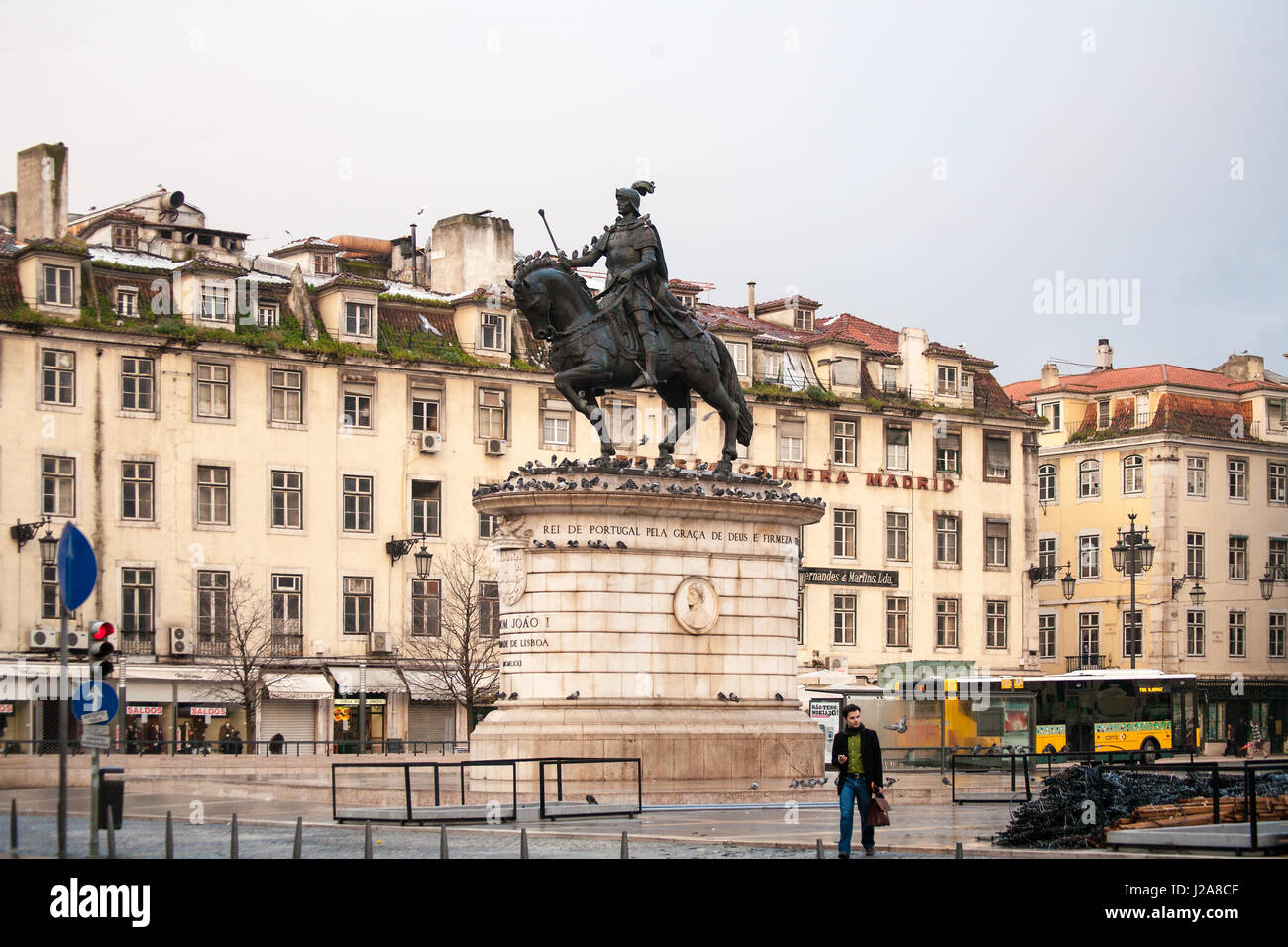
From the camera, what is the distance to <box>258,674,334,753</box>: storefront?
64625 mm

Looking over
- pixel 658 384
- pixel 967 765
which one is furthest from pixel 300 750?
pixel 658 384

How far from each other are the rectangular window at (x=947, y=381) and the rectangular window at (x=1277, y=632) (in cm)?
1908

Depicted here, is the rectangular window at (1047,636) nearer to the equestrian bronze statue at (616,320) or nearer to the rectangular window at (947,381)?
the rectangular window at (947,381)

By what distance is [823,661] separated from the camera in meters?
75.4

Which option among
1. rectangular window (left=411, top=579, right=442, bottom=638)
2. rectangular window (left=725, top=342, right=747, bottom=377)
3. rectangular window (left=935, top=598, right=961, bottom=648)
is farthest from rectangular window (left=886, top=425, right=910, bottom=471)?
rectangular window (left=411, top=579, right=442, bottom=638)

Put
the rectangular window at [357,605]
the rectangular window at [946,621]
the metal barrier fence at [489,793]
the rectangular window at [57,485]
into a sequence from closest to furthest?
the metal barrier fence at [489,793]
the rectangular window at [57,485]
the rectangular window at [357,605]
the rectangular window at [946,621]

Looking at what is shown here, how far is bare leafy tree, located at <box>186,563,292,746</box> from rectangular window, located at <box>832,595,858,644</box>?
841 inches

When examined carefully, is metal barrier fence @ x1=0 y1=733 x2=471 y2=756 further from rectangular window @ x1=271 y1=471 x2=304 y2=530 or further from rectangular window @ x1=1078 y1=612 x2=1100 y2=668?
rectangular window @ x1=1078 y1=612 x2=1100 y2=668

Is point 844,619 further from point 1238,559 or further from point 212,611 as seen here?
point 212,611

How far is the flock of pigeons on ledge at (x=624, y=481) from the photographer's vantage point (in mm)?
32688

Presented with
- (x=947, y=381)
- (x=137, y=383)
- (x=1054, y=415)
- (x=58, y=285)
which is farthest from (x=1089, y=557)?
(x=58, y=285)

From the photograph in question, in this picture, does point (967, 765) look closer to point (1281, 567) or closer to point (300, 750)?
point (300, 750)

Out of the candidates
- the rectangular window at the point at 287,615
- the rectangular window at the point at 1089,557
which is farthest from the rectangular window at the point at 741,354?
the rectangular window at the point at 1089,557

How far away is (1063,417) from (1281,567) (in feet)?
37.4
